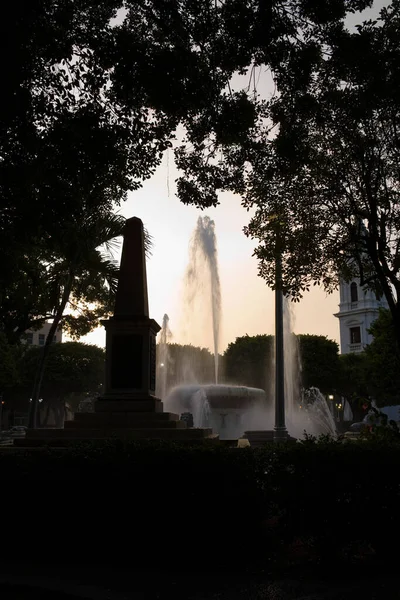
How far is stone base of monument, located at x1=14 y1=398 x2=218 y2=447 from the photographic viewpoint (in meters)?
11.3

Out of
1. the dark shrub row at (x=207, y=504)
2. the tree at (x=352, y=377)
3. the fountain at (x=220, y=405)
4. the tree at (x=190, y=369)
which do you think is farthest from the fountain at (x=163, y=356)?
the dark shrub row at (x=207, y=504)

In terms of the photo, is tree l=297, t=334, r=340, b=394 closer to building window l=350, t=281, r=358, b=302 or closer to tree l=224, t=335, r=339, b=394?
tree l=224, t=335, r=339, b=394

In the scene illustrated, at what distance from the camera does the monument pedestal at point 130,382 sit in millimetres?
11492

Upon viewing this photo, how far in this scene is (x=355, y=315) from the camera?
8344 centimetres

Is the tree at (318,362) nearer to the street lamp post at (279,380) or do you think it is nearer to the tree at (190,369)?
the tree at (190,369)

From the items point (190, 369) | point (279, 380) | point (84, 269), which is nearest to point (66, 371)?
point (190, 369)

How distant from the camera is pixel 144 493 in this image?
6.23 m

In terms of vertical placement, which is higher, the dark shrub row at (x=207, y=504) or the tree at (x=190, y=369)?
the tree at (x=190, y=369)

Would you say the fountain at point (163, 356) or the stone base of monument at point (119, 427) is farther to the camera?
the fountain at point (163, 356)

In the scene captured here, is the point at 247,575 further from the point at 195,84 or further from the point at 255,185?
the point at 255,185

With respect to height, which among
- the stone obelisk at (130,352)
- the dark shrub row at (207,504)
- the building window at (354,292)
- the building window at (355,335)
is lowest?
the dark shrub row at (207,504)

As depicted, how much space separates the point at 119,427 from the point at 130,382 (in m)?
1.25

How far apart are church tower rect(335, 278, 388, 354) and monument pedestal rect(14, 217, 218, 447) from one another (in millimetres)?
70231

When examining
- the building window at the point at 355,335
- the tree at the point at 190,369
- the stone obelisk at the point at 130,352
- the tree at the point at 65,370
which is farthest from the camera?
the building window at the point at 355,335
